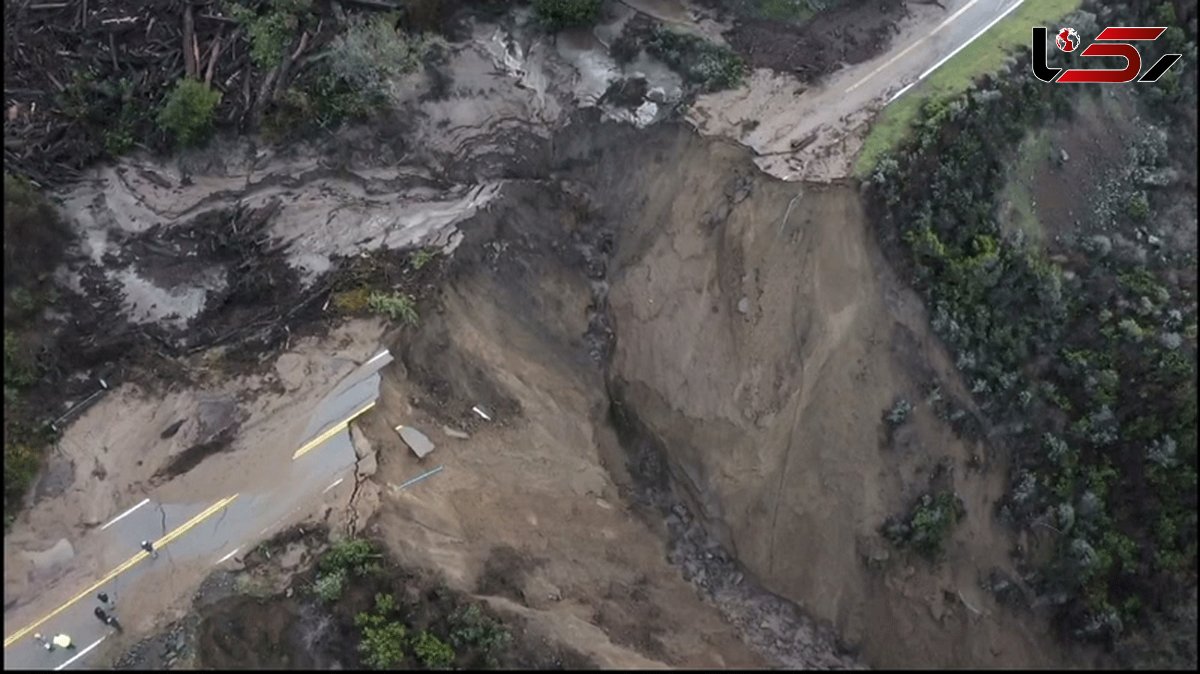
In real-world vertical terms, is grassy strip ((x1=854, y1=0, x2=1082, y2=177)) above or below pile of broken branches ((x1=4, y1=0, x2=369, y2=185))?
below

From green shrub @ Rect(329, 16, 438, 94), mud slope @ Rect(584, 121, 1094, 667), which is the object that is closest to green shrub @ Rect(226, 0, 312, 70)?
green shrub @ Rect(329, 16, 438, 94)

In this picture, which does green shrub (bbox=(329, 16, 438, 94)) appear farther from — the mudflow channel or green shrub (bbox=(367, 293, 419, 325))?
green shrub (bbox=(367, 293, 419, 325))

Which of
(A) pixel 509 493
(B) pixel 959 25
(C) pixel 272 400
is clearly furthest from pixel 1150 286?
(C) pixel 272 400

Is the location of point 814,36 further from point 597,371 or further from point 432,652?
point 432,652

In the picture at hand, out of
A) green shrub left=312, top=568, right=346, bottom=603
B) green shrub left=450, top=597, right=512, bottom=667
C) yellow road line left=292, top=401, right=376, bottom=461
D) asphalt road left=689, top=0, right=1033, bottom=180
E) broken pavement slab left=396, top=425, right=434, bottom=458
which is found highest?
asphalt road left=689, top=0, right=1033, bottom=180

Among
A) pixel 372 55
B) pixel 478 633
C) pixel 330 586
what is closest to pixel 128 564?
pixel 330 586
